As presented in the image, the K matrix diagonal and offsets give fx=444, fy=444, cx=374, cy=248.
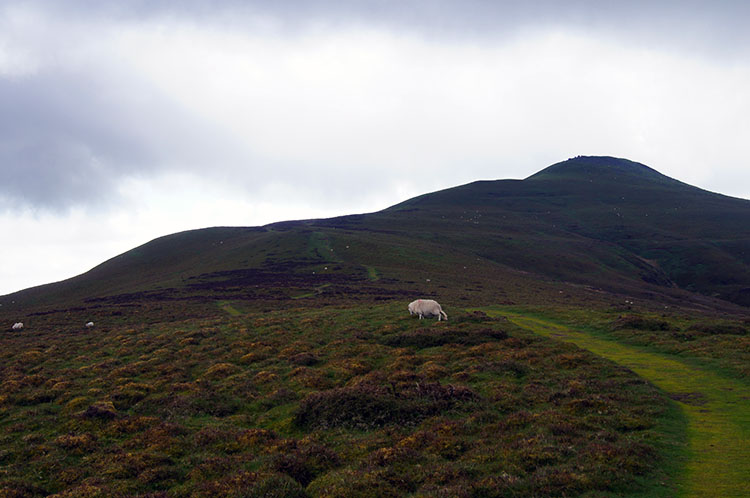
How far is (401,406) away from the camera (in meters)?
16.4

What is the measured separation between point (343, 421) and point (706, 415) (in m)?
12.4

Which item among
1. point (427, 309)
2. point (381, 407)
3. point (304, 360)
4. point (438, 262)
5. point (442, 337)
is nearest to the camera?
point (381, 407)

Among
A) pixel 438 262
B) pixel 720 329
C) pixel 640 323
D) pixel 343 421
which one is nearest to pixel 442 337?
pixel 343 421

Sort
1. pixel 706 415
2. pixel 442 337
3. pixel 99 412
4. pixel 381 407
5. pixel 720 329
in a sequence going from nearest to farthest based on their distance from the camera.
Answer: pixel 706 415 → pixel 381 407 → pixel 99 412 → pixel 442 337 → pixel 720 329

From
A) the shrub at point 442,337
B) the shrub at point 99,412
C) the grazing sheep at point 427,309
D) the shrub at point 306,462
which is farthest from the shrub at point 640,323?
the shrub at point 99,412

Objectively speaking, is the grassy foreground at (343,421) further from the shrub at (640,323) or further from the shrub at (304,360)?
the shrub at (640,323)

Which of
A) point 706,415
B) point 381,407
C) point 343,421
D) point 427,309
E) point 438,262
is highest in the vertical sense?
point 438,262

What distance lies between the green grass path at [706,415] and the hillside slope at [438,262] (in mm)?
40728

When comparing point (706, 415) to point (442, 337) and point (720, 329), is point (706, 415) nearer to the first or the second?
point (442, 337)

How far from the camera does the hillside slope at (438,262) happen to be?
8525cm

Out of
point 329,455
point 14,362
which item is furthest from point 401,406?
point 14,362

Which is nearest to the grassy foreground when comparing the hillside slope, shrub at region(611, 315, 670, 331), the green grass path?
the green grass path

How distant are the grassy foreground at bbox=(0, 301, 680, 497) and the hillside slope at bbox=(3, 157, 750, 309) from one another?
1633 inches

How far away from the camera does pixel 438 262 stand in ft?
365
